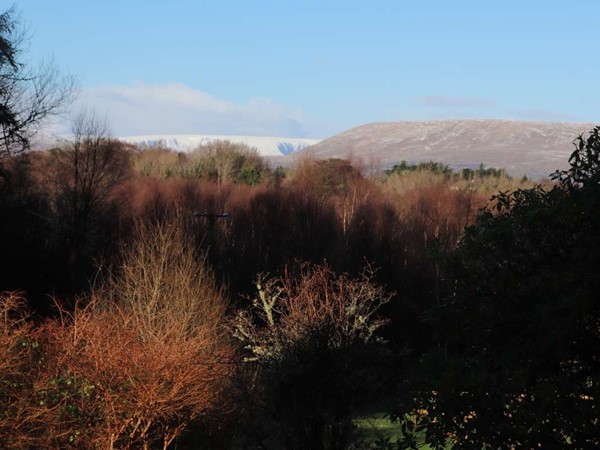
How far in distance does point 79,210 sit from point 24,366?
21108mm

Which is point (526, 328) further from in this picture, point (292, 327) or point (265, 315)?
point (265, 315)

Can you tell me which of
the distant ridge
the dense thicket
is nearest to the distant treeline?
the dense thicket

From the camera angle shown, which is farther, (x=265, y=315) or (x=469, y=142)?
(x=469, y=142)

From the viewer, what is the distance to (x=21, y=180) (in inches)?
1335

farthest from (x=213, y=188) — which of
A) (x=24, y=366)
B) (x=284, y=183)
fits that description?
(x=24, y=366)

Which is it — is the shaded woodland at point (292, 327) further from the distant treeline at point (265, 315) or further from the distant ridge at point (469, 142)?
the distant ridge at point (469, 142)

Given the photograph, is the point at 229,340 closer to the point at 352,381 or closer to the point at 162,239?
the point at 162,239

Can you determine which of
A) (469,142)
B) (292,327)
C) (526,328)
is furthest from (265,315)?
(469,142)

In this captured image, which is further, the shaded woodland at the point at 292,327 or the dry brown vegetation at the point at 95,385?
the dry brown vegetation at the point at 95,385

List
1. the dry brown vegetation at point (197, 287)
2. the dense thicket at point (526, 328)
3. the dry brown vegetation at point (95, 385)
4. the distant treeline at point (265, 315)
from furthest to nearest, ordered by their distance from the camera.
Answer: the dry brown vegetation at point (197, 287) < the dry brown vegetation at point (95, 385) < the distant treeline at point (265, 315) < the dense thicket at point (526, 328)

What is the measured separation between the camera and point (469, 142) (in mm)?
128750

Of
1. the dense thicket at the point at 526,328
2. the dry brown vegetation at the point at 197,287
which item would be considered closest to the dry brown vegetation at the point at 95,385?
the dry brown vegetation at the point at 197,287

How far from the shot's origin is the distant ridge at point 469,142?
107 m

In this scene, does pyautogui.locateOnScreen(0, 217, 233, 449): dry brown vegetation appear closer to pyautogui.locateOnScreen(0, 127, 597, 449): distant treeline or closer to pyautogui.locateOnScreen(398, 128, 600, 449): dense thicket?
pyautogui.locateOnScreen(0, 127, 597, 449): distant treeline
